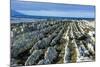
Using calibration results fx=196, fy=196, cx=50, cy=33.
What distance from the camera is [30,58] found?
2455 millimetres

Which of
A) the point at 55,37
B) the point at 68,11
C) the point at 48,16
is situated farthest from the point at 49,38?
the point at 68,11

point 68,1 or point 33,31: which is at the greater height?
point 68,1

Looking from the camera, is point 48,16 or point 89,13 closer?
point 48,16

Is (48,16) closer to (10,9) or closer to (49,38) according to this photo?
(49,38)

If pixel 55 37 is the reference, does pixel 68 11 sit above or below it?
above

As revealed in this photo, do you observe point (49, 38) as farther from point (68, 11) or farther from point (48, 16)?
point (68, 11)

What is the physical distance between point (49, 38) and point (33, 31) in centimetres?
23

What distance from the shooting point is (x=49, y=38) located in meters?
2.56
